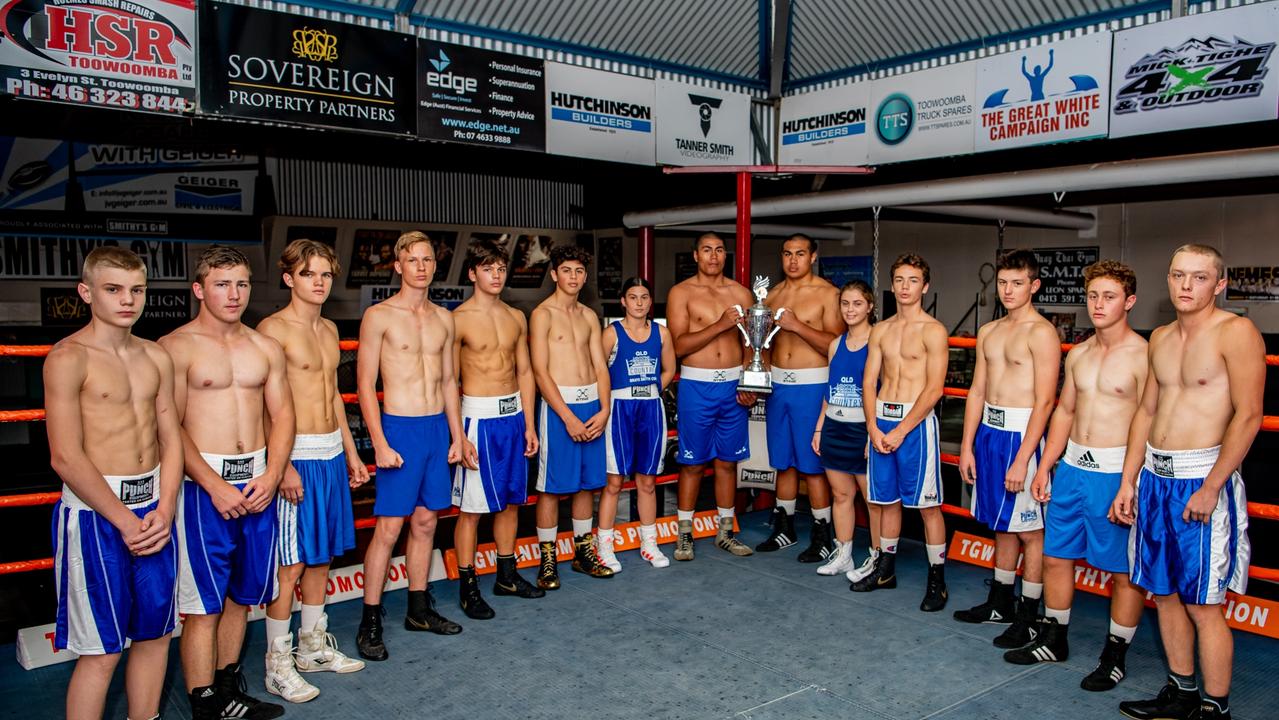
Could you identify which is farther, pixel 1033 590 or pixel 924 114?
pixel 924 114

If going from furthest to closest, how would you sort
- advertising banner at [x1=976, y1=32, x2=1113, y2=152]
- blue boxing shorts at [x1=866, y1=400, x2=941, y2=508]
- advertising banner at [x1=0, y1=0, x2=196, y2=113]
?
1. advertising banner at [x1=976, y1=32, x2=1113, y2=152]
2. advertising banner at [x1=0, y1=0, x2=196, y2=113]
3. blue boxing shorts at [x1=866, y1=400, x2=941, y2=508]

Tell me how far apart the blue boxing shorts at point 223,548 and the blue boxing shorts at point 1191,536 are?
3.22 m

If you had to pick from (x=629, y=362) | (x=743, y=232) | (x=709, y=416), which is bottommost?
(x=709, y=416)

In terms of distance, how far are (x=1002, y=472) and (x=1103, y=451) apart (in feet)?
1.77

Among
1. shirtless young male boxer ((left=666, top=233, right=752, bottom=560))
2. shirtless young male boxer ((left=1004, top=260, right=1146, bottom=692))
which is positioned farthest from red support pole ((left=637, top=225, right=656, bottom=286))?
shirtless young male boxer ((left=1004, top=260, right=1146, bottom=692))

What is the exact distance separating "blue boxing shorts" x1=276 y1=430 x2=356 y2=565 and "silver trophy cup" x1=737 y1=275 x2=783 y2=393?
7.70 feet

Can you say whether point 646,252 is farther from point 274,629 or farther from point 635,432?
point 274,629

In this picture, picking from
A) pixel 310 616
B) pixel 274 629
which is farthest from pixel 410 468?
pixel 274 629

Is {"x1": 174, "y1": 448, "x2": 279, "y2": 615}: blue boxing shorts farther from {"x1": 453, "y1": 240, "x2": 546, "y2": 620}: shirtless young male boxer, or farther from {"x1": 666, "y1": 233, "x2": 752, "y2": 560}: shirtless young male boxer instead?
{"x1": 666, "y1": 233, "x2": 752, "y2": 560}: shirtless young male boxer

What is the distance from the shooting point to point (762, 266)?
12312 millimetres

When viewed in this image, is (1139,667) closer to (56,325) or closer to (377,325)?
(377,325)

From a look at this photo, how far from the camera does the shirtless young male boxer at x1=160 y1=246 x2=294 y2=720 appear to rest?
315cm

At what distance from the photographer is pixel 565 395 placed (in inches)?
189

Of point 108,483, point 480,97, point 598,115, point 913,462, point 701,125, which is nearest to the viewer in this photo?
point 108,483
